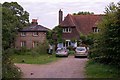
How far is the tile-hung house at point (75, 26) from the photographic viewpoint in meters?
64.0

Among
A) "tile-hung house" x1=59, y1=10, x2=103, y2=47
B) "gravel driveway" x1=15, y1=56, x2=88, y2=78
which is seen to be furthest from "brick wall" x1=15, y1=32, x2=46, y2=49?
"gravel driveway" x1=15, y1=56, x2=88, y2=78

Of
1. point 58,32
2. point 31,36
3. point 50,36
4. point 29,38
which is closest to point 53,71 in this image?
point 50,36

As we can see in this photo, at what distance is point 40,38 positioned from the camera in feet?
218

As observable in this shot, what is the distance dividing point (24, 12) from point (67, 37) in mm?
14639

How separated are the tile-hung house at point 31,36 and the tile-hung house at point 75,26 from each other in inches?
164

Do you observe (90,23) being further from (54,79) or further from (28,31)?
(54,79)

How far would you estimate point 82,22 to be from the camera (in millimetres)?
66812

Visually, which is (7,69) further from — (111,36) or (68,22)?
(68,22)

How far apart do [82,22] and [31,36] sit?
11300 mm

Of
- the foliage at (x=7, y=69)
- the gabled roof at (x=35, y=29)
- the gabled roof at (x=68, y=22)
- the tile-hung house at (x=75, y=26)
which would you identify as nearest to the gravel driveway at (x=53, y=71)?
the foliage at (x=7, y=69)

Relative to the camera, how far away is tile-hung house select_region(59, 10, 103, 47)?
210 ft

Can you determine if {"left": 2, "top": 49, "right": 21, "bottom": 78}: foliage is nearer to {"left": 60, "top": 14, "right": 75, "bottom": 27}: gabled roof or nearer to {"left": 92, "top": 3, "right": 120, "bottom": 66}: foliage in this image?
{"left": 92, "top": 3, "right": 120, "bottom": 66}: foliage

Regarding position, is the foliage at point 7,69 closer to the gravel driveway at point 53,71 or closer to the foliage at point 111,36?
the gravel driveway at point 53,71

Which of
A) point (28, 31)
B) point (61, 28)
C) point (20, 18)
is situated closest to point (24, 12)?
point (20, 18)
